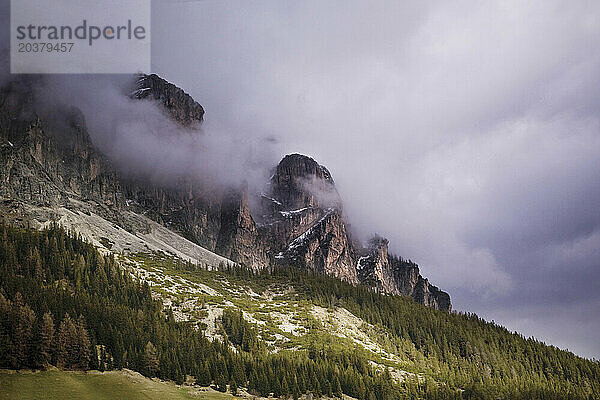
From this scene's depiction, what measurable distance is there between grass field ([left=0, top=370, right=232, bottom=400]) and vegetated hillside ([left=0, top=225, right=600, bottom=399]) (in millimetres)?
3644

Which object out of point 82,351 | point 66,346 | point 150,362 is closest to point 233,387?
point 150,362

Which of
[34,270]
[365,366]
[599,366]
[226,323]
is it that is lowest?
[599,366]

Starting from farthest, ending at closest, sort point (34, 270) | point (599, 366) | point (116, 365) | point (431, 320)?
point (431, 320)
point (599, 366)
point (34, 270)
point (116, 365)

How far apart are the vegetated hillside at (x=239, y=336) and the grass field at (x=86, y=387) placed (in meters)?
3.64

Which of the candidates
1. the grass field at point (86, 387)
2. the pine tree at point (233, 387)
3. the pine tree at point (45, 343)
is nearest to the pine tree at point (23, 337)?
the pine tree at point (45, 343)

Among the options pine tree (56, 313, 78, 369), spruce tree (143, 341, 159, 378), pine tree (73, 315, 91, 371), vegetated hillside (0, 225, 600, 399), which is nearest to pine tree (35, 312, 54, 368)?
vegetated hillside (0, 225, 600, 399)

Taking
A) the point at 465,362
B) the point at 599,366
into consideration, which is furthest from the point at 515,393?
the point at 599,366

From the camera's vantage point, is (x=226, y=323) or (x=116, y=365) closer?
(x=116, y=365)

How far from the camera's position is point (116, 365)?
89250 millimetres

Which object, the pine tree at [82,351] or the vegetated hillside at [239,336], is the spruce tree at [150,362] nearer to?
the vegetated hillside at [239,336]

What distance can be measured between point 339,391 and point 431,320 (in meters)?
93.3

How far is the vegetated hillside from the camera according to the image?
93.1 m

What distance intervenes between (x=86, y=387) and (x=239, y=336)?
6181 cm

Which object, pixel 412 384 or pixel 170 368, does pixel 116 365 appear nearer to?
pixel 170 368
